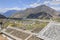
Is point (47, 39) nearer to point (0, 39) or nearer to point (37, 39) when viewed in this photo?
point (37, 39)

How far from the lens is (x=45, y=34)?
83.8ft

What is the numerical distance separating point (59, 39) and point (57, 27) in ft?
11.8

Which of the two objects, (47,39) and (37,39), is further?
(37,39)

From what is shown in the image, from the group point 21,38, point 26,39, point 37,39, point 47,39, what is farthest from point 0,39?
point 47,39

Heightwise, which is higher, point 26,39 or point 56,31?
point 56,31

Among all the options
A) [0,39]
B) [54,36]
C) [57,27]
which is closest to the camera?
[54,36]

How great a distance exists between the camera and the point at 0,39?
35938mm

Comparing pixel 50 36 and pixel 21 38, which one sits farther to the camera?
pixel 21 38

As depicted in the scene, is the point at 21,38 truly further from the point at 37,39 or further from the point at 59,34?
the point at 59,34

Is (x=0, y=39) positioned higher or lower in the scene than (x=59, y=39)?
lower

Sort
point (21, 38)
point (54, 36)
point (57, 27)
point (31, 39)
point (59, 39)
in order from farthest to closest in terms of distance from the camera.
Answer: point (21, 38) < point (31, 39) < point (57, 27) < point (54, 36) < point (59, 39)

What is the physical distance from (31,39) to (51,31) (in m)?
3.11

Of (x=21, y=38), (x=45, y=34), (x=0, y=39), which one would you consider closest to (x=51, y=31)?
(x=45, y=34)

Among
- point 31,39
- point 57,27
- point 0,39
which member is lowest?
point 0,39
